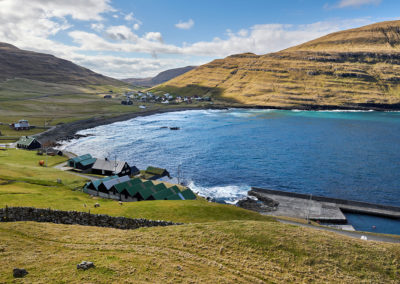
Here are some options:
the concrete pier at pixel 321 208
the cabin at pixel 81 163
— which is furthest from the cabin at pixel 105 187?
the concrete pier at pixel 321 208

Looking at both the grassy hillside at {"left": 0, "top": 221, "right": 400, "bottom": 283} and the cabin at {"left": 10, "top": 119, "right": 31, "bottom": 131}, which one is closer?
the grassy hillside at {"left": 0, "top": 221, "right": 400, "bottom": 283}

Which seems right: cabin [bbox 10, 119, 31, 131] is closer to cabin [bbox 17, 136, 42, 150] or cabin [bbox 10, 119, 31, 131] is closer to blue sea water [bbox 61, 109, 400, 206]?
blue sea water [bbox 61, 109, 400, 206]

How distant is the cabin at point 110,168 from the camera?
82312 mm

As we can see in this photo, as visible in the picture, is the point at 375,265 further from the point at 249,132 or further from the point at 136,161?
the point at 249,132

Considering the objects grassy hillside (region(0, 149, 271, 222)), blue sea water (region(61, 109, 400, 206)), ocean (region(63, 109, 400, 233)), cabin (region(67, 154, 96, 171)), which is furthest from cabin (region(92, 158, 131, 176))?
ocean (region(63, 109, 400, 233))

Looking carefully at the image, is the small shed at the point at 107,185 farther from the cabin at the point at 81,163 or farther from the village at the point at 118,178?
the cabin at the point at 81,163

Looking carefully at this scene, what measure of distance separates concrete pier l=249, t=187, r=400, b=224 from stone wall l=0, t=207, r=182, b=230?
141 ft

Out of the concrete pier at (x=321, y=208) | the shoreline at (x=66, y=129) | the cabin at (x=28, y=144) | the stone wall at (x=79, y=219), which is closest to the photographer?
the stone wall at (x=79, y=219)

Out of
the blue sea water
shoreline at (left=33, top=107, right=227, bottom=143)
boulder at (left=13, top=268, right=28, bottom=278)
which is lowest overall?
the blue sea water

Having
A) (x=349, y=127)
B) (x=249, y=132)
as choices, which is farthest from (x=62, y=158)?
(x=349, y=127)

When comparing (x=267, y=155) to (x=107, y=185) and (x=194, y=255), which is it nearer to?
(x=107, y=185)

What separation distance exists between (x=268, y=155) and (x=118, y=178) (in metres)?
77.4

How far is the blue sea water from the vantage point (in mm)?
86375

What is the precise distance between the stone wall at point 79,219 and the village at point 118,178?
24.9 metres
